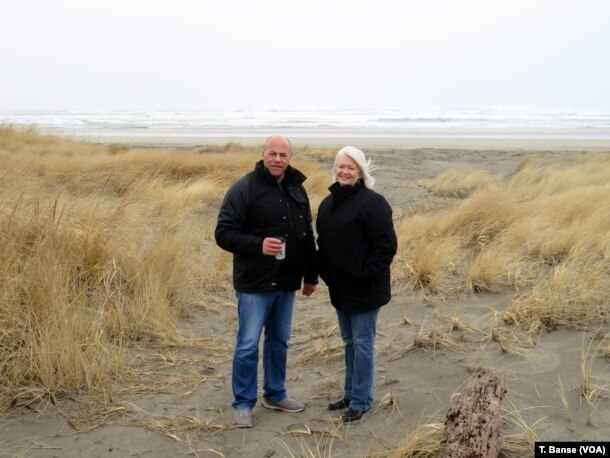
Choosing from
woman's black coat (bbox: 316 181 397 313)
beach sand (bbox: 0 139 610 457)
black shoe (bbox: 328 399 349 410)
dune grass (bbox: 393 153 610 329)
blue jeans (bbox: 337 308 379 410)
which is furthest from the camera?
dune grass (bbox: 393 153 610 329)

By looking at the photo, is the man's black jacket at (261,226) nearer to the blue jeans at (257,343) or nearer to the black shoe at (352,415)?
the blue jeans at (257,343)

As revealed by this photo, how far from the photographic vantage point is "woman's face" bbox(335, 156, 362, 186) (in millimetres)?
3604

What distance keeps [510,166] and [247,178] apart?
1612 cm

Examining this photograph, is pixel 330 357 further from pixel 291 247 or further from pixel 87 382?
pixel 87 382

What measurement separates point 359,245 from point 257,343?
0.89 metres

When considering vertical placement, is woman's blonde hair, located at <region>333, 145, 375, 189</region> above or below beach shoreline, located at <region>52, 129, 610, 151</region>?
above

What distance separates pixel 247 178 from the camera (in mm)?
3727

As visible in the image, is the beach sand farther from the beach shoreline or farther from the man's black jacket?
the beach shoreline

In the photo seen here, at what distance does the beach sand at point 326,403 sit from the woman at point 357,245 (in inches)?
13.2

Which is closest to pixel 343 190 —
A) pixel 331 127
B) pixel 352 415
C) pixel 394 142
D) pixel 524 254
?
pixel 352 415

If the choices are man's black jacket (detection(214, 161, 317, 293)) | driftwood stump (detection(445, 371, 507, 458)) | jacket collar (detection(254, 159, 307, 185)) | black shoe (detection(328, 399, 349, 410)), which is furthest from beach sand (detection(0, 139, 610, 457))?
jacket collar (detection(254, 159, 307, 185))

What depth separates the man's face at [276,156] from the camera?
3666 mm

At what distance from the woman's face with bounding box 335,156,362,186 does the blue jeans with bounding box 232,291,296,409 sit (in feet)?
2.68

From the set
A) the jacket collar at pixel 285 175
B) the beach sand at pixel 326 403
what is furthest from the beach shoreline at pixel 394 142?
the jacket collar at pixel 285 175
